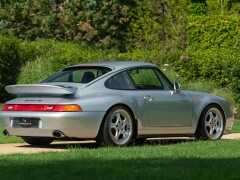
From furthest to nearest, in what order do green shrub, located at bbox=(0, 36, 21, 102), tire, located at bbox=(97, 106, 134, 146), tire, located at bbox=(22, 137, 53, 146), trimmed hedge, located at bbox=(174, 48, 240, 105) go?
green shrub, located at bbox=(0, 36, 21, 102)
trimmed hedge, located at bbox=(174, 48, 240, 105)
tire, located at bbox=(22, 137, 53, 146)
tire, located at bbox=(97, 106, 134, 146)

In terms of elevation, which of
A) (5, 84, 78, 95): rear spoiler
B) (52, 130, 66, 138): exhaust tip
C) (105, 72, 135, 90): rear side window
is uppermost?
(105, 72, 135, 90): rear side window

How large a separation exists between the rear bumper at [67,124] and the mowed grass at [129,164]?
59 cm

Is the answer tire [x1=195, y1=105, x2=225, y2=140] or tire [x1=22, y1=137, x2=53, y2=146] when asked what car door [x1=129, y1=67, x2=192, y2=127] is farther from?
tire [x1=22, y1=137, x2=53, y2=146]

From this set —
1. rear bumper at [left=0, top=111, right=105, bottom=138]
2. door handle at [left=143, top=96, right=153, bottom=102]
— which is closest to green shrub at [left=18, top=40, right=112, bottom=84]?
door handle at [left=143, top=96, right=153, bottom=102]

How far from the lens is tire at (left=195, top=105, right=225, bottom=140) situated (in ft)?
48.6

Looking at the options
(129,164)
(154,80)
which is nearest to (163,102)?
(154,80)

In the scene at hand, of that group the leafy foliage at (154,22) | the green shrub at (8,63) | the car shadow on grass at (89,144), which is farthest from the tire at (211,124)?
the leafy foliage at (154,22)

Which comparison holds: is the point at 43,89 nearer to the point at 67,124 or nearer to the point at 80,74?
the point at 67,124

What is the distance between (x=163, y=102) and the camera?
14180mm

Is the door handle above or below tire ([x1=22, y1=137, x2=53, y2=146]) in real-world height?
above

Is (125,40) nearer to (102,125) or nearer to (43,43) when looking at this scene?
(43,43)

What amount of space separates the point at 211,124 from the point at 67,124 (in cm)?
306

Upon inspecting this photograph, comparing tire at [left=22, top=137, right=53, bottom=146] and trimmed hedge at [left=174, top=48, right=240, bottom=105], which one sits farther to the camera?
trimmed hedge at [left=174, top=48, right=240, bottom=105]

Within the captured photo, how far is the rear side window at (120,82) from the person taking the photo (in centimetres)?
1378
